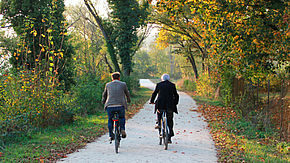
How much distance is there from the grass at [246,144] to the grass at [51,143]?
12.7ft

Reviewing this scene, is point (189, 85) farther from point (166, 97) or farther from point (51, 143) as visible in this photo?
point (51, 143)

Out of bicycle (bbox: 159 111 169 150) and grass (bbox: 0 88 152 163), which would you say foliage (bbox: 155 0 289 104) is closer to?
bicycle (bbox: 159 111 169 150)

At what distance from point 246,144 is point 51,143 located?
18.0ft

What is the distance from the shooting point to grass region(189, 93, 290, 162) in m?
7.02

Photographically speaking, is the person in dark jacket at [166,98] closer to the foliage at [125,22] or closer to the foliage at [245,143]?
the foliage at [245,143]

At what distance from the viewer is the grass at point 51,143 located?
661 centimetres

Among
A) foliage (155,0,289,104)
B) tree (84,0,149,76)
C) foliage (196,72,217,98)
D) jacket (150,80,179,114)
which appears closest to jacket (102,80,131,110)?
jacket (150,80,179,114)

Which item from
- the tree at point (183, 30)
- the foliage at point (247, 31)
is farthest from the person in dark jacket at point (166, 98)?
the tree at point (183, 30)

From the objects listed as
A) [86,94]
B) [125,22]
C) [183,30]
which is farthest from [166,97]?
[183,30]

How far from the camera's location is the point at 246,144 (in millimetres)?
8375

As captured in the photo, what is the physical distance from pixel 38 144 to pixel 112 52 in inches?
715

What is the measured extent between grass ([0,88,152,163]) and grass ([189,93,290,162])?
12.7ft

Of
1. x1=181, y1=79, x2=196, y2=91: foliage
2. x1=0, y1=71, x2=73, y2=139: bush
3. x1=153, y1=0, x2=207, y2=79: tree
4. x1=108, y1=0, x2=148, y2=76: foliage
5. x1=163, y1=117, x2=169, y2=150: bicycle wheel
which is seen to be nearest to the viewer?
x1=163, y1=117, x2=169, y2=150: bicycle wheel

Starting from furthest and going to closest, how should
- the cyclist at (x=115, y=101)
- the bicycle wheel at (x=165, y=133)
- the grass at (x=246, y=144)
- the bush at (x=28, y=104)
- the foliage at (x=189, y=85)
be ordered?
the foliage at (x=189, y=85), the bush at (x=28, y=104), the bicycle wheel at (x=165, y=133), the cyclist at (x=115, y=101), the grass at (x=246, y=144)
